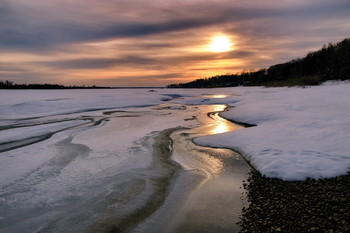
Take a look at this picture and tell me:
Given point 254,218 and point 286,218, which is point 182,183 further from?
point 286,218

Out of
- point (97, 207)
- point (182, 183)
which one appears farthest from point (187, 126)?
point (97, 207)

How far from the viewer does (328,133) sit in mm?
9086

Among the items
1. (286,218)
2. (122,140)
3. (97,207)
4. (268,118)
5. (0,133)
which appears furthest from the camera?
(268,118)

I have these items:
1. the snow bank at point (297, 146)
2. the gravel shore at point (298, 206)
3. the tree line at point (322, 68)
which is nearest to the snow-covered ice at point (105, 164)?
the snow bank at point (297, 146)

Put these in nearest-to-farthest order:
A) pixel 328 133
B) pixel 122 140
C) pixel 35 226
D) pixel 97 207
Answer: pixel 35 226, pixel 97 207, pixel 328 133, pixel 122 140

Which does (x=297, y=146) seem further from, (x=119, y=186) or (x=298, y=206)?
(x=119, y=186)

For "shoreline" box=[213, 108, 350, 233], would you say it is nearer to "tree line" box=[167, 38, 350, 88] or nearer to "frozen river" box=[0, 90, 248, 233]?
"frozen river" box=[0, 90, 248, 233]

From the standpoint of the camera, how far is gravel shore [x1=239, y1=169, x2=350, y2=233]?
401 cm

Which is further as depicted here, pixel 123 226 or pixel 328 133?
pixel 328 133

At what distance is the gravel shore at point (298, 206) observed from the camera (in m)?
4.01

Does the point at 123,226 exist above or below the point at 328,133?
below

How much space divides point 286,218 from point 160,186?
309 cm

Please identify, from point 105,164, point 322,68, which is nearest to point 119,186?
point 105,164

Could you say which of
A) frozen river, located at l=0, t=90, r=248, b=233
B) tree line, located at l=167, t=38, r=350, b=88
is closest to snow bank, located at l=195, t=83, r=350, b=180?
frozen river, located at l=0, t=90, r=248, b=233
